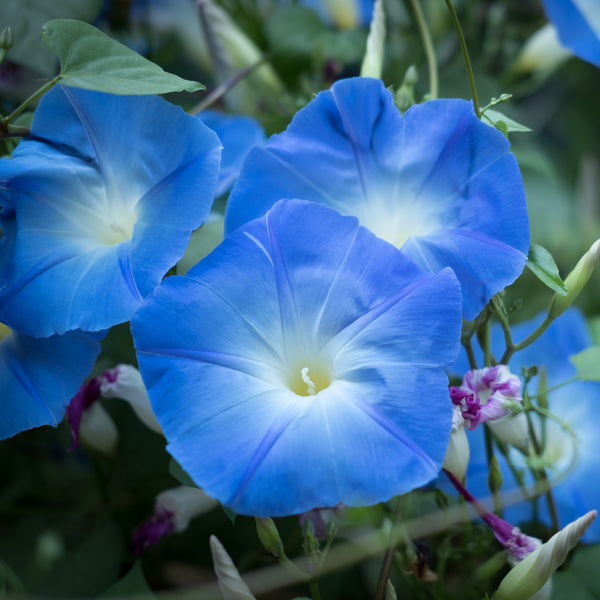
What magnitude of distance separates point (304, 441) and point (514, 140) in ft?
2.31

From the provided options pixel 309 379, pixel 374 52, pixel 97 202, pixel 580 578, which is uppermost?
pixel 374 52

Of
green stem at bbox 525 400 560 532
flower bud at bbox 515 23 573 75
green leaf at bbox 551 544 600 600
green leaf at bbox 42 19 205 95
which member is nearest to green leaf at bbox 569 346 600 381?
green stem at bbox 525 400 560 532

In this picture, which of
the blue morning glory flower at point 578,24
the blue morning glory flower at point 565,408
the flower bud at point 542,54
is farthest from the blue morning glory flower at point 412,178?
the flower bud at point 542,54

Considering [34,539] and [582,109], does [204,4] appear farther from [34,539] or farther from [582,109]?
[582,109]

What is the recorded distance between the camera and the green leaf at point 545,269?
44cm

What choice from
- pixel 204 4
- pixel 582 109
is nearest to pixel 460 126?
pixel 204 4

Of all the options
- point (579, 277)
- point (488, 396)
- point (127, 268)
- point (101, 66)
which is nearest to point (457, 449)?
point (488, 396)

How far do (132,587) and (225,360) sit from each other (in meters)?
0.25

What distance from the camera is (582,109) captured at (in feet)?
4.21

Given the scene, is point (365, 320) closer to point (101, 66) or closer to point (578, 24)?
point (101, 66)

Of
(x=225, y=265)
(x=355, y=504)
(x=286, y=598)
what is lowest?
(x=286, y=598)

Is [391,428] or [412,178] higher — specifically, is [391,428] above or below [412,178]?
below

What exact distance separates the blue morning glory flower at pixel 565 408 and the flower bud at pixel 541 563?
0.60 ft

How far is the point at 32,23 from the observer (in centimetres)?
62
